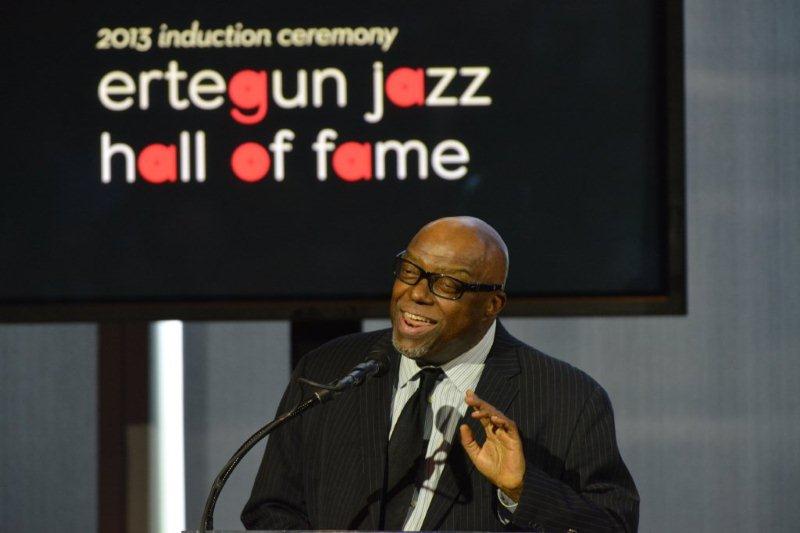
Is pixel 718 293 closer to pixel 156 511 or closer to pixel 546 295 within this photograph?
pixel 546 295

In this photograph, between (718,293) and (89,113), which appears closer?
(89,113)

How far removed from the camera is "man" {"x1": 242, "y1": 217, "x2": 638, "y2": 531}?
80.1 inches

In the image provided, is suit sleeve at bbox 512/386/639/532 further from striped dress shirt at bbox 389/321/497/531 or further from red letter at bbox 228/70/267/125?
red letter at bbox 228/70/267/125

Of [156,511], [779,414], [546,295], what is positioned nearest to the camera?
[546,295]

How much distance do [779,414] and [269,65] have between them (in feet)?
6.21

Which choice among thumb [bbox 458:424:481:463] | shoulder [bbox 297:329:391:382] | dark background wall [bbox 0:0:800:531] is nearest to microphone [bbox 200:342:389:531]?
thumb [bbox 458:424:481:463]

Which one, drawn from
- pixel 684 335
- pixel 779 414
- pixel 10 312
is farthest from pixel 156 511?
pixel 779 414

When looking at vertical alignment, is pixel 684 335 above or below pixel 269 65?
below

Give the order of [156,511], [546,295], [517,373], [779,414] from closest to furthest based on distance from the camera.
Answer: [517,373] → [546,295] → [779,414] → [156,511]

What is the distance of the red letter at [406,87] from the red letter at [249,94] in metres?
0.34

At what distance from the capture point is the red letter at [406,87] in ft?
9.32

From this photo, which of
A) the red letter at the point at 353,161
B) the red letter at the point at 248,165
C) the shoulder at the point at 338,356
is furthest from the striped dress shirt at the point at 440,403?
the red letter at the point at 248,165

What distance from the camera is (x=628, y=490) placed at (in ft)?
6.58

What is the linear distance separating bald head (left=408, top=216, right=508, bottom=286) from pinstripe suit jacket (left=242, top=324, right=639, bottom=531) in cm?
19
